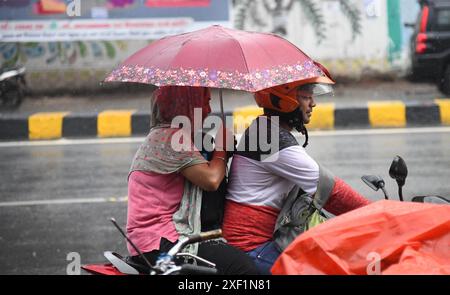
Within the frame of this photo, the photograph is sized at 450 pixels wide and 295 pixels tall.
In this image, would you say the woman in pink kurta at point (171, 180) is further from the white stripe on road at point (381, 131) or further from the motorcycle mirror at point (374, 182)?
the white stripe on road at point (381, 131)

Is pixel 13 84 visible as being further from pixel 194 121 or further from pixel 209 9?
pixel 194 121

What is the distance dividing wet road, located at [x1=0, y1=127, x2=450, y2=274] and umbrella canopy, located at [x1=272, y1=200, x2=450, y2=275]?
3.06m

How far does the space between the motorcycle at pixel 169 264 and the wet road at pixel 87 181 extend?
249 cm

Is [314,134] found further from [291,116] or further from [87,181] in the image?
[291,116]

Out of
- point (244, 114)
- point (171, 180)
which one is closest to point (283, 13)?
point (244, 114)

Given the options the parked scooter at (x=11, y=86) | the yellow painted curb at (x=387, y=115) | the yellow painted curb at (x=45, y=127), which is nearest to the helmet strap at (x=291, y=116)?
the yellow painted curb at (x=387, y=115)

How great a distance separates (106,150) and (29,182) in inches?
60.4

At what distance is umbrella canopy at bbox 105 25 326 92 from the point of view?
2871 mm

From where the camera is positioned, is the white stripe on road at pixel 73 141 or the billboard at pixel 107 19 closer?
the white stripe on road at pixel 73 141

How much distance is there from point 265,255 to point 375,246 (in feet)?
1.86

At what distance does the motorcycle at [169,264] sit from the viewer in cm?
246

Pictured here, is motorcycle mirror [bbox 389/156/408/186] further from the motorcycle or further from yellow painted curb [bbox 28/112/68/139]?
yellow painted curb [bbox 28/112/68/139]

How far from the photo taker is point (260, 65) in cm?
292

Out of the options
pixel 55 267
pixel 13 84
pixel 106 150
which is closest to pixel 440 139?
pixel 106 150
